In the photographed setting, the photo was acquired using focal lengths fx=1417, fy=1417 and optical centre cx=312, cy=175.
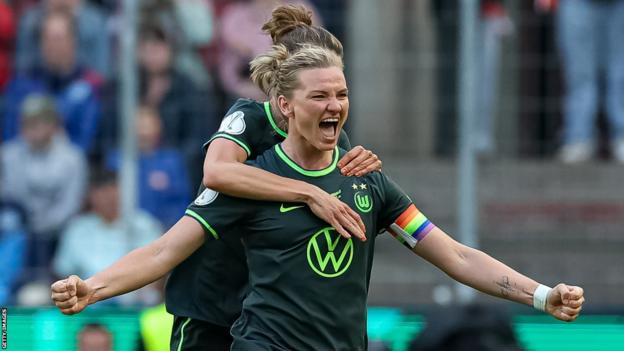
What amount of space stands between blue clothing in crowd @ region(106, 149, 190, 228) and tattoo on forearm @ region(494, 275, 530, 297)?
15.2ft

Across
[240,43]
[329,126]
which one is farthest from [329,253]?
[240,43]

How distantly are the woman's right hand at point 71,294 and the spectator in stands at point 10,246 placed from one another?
469cm

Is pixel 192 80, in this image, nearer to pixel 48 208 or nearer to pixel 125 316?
pixel 48 208

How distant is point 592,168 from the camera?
32.5ft

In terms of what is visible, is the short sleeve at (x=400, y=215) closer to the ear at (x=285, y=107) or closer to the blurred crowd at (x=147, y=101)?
the ear at (x=285, y=107)

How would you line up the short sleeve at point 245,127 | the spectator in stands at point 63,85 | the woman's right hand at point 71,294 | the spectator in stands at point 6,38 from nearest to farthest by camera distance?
the woman's right hand at point 71,294 < the short sleeve at point 245,127 < the spectator in stands at point 63,85 < the spectator in stands at point 6,38

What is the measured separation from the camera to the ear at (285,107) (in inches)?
200

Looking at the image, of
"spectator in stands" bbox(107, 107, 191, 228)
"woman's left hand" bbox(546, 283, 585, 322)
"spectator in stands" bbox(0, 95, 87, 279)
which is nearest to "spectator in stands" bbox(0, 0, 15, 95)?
"spectator in stands" bbox(0, 95, 87, 279)

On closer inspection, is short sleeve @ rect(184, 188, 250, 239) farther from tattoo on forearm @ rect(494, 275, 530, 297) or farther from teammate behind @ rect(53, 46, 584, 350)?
tattoo on forearm @ rect(494, 275, 530, 297)

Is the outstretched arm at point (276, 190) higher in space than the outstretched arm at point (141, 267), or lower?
higher

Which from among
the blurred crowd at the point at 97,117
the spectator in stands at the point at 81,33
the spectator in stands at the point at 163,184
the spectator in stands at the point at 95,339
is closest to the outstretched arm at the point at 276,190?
the spectator in stands at the point at 95,339

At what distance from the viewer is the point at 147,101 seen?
9.73 metres

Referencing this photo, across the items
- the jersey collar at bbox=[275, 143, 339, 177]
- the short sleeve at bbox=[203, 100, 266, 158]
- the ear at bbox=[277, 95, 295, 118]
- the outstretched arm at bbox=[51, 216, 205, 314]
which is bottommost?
the outstretched arm at bbox=[51, 216, 205, 314]

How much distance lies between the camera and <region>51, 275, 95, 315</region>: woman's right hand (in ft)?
15.7
